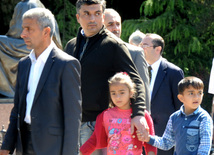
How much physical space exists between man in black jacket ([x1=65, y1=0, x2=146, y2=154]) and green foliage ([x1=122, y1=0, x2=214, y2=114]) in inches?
391

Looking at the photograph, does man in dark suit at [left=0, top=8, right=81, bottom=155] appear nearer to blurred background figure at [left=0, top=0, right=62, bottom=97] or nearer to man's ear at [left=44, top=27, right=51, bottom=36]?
man's ear at [left=44, top=27, right=51, bottom=36]

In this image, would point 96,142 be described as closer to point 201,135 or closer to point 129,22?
point 201,135

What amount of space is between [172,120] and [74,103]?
5.10 feet

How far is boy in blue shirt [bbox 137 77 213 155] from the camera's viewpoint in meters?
4.46

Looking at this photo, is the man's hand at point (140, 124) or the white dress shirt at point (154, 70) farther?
the white dress shirt at point (154, 70)

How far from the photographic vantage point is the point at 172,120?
482cm

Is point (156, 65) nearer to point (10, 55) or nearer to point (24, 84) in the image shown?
point (24, 84)

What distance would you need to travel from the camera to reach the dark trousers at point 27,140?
3641 mm

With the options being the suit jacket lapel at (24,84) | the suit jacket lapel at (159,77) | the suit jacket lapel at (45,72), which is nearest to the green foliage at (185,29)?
the suit jacket lapel at (159,77)

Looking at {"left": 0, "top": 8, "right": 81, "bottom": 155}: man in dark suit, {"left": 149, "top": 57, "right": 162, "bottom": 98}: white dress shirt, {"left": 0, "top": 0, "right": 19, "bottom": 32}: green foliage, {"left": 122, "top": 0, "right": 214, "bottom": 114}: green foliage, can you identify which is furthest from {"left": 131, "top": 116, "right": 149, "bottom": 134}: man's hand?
{"left": 0, "top": 0, "right": 19, "bottom": 32}: green foliage

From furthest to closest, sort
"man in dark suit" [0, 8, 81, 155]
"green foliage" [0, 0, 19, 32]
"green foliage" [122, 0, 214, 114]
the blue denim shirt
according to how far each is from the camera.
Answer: "green foliage" [0, 0, 19, 32] < "green foliage" [122, 0, 214, 114] < the blue denim shirt < "man in dark suit" [0, 8, 81, 155]

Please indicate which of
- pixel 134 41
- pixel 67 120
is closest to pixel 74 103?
pixel 67 120

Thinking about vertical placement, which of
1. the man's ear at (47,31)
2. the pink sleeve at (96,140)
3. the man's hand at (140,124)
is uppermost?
the man's ear at (47,31)

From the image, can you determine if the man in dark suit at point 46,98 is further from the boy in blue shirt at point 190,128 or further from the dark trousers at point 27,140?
the boy in blue shirt at point 190,128
